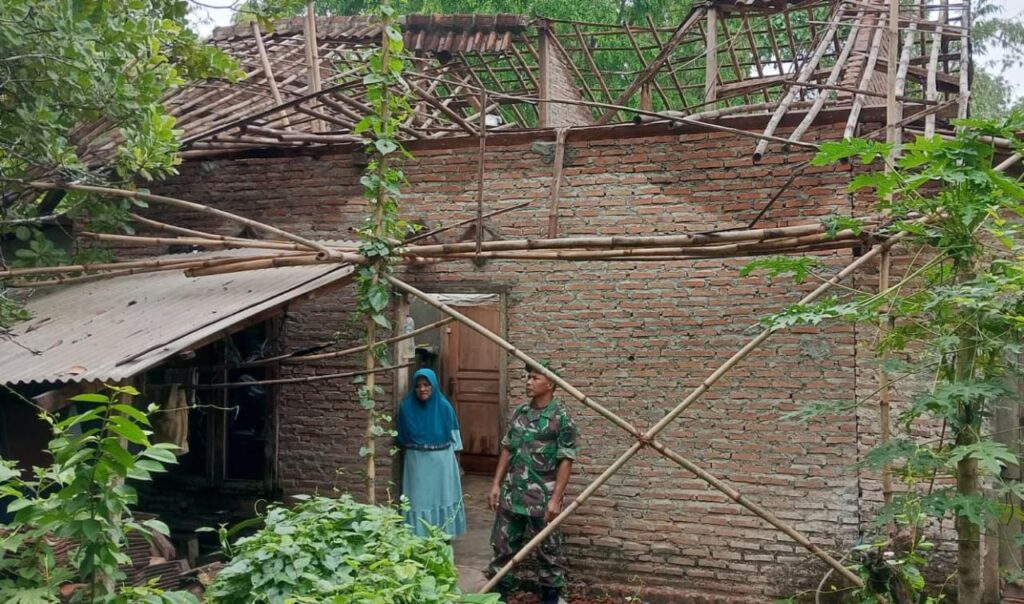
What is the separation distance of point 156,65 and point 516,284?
3073 millimetres

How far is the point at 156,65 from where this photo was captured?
6695mm

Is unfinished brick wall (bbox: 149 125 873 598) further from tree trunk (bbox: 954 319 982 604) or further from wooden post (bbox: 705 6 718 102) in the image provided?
tree trunk (bbox: 954 319 982 604)

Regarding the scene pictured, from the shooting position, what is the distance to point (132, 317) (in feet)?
20.4

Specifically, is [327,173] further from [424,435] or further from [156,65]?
[424,435]

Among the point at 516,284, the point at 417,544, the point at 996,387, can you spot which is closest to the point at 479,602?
the point at 417,544

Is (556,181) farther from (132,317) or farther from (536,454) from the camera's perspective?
(132,317)

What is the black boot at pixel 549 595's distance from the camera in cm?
629

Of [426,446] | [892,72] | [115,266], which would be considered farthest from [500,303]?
[892,72]

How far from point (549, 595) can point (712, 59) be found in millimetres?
4606

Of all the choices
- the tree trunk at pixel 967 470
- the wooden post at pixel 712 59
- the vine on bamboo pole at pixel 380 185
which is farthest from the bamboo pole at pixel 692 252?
the wooden post at pixel 712 59

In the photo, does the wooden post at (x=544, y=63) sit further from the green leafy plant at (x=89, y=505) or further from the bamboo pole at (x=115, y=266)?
the green leafy plant at (x=89, y=505)

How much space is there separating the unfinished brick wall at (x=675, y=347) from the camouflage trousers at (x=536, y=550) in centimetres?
60

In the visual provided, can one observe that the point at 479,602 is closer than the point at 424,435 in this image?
Yes

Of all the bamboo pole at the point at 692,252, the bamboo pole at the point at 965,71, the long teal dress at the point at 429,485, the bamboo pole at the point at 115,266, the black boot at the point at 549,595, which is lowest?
the black boot at the point at 549,595
